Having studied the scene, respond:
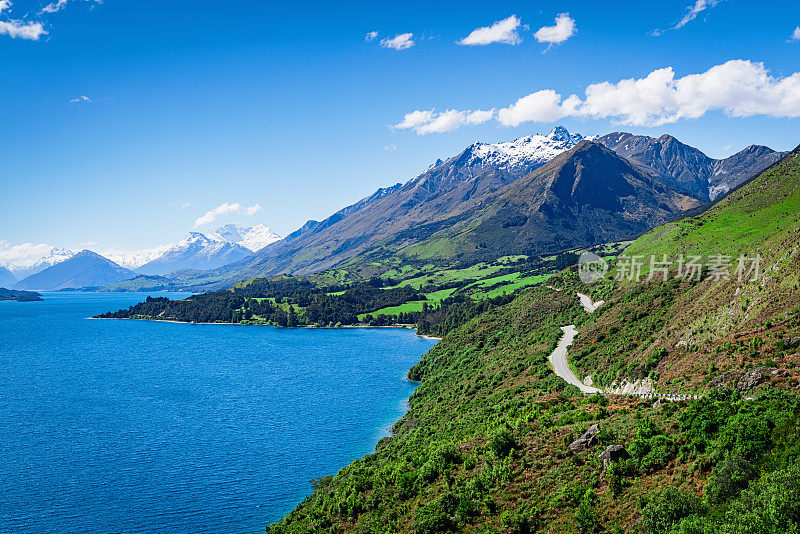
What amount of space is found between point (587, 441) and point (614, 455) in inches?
170

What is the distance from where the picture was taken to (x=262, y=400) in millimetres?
112562

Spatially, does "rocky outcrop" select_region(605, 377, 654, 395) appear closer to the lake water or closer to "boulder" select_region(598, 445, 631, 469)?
"boulder" select_region(598, 445, 631, 469)

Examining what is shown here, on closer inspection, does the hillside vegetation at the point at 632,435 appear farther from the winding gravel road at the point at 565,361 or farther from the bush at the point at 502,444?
the winding gravel road at the point at 565,361

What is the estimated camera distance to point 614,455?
38375 mm

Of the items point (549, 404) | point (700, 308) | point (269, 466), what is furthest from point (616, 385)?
point (269, 466)

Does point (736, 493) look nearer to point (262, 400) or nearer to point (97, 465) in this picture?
point (97, 465)

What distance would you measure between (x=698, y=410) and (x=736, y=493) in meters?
11.1

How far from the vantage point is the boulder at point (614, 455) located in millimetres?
38125

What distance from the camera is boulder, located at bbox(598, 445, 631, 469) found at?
125 feet

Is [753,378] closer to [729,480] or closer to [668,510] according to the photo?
[729,480]

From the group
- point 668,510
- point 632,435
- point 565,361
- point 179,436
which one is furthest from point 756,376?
point 179,436

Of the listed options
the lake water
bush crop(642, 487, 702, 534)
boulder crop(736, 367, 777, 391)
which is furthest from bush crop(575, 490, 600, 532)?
the lake water

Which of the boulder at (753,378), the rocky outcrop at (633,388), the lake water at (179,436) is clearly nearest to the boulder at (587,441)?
the boulder at (753,378)

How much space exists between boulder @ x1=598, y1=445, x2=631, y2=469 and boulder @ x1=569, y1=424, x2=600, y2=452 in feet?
11.4
